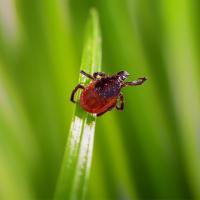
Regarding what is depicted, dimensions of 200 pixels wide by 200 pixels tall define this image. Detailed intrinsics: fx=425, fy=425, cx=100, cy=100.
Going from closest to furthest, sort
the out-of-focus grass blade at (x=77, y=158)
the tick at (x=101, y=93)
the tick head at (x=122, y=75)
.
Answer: the out-of-focus grass blade at (x=77, y=158) → the tick at (x=101, y=93) → the tick head at (x=122, y=75)

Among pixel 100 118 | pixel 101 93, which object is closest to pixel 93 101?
pixel 101 93

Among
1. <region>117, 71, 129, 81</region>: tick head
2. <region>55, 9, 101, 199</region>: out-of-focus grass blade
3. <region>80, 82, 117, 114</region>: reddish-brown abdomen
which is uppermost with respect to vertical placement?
<region>117, 71, 129, 81</region>: tick head

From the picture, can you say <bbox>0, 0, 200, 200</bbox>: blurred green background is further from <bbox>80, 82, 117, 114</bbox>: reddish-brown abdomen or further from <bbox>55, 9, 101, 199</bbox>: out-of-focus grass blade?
<bbox>55, 9, 101, 199</bbox>: out-of-focus grass blade

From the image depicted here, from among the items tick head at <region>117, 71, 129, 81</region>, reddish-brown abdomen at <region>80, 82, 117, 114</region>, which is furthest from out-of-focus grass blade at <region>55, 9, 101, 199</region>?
tick head at <region>117, 71, 129, 81</region>

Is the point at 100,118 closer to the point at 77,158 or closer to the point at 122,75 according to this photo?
the point at 122,75

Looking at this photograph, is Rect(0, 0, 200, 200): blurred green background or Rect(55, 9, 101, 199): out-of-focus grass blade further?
Rect(0, 0, 200, 200): blurred green background

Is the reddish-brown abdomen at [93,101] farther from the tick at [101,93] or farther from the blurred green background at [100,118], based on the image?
the blurred green background at [100,118]

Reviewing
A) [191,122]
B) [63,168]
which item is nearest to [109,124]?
[191,122]

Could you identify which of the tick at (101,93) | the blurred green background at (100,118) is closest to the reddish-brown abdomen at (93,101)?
the tick at (101,93)
